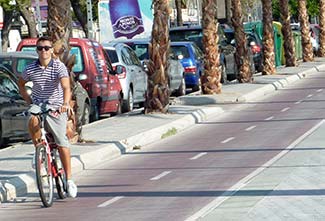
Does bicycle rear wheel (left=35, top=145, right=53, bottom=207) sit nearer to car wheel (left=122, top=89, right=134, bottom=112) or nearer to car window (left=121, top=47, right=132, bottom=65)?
car wheel (left=122, top=89, right=134, bottom=112)

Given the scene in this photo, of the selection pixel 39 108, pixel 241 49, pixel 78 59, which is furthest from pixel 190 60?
pixel 39 108

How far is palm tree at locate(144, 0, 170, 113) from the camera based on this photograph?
2336 centimetres

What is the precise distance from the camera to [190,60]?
103 ft

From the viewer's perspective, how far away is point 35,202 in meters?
12.2

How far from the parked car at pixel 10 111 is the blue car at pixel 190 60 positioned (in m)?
12.8

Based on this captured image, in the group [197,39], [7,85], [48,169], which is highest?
[7,85]

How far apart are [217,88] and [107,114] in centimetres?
581

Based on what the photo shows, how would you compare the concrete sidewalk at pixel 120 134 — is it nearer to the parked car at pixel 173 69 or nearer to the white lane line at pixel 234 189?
the parked car at pixel 173 69

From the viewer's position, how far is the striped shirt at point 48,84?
1195cm

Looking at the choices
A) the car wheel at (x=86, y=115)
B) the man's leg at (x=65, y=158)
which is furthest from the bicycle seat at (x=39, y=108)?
the car wheel at (x=86, y=115)

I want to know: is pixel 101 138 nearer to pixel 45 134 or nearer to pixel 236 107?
pixel 45 134

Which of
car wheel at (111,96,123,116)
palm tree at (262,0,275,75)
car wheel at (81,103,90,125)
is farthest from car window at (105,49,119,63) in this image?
palm tree at (262,0,275,75)

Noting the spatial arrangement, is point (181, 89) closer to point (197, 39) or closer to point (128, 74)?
point (128, 74)

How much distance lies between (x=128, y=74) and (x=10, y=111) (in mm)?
7554
